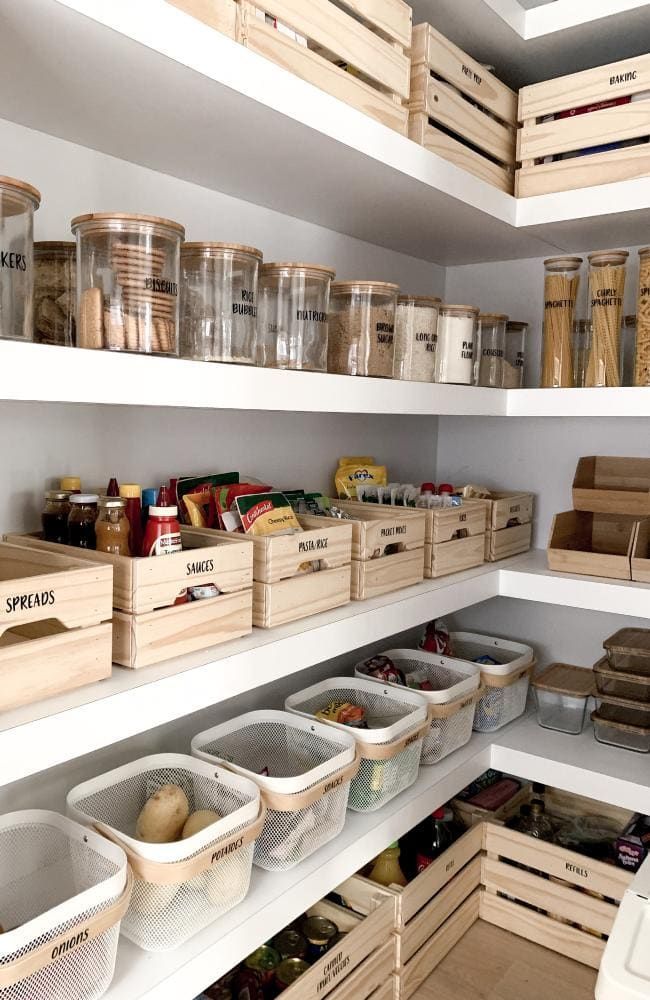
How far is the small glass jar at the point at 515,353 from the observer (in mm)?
1890

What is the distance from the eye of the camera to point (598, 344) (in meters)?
1.63

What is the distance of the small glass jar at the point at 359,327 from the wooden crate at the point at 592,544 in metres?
0.68

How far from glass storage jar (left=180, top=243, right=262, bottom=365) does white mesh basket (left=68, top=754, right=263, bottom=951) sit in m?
0.67

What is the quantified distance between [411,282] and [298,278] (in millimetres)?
865

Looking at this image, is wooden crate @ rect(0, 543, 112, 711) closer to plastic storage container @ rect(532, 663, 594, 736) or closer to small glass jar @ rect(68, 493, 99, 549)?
small glass jar @ rect(68, 493, 99, 549)

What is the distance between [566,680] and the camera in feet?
6.49

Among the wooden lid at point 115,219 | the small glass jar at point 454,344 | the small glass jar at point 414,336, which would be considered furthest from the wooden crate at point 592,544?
the wooden lid at point 115,219

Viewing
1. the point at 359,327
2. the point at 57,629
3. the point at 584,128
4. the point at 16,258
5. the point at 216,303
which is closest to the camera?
the point at 16,258

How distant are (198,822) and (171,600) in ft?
1.23

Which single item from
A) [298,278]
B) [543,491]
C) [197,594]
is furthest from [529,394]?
[197,594]

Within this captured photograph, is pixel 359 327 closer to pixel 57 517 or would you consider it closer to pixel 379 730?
pixel 57 517

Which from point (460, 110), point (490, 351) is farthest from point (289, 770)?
point (460, 110)

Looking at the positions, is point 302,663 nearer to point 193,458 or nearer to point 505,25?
point 193,458

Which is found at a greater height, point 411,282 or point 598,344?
point 411,282
